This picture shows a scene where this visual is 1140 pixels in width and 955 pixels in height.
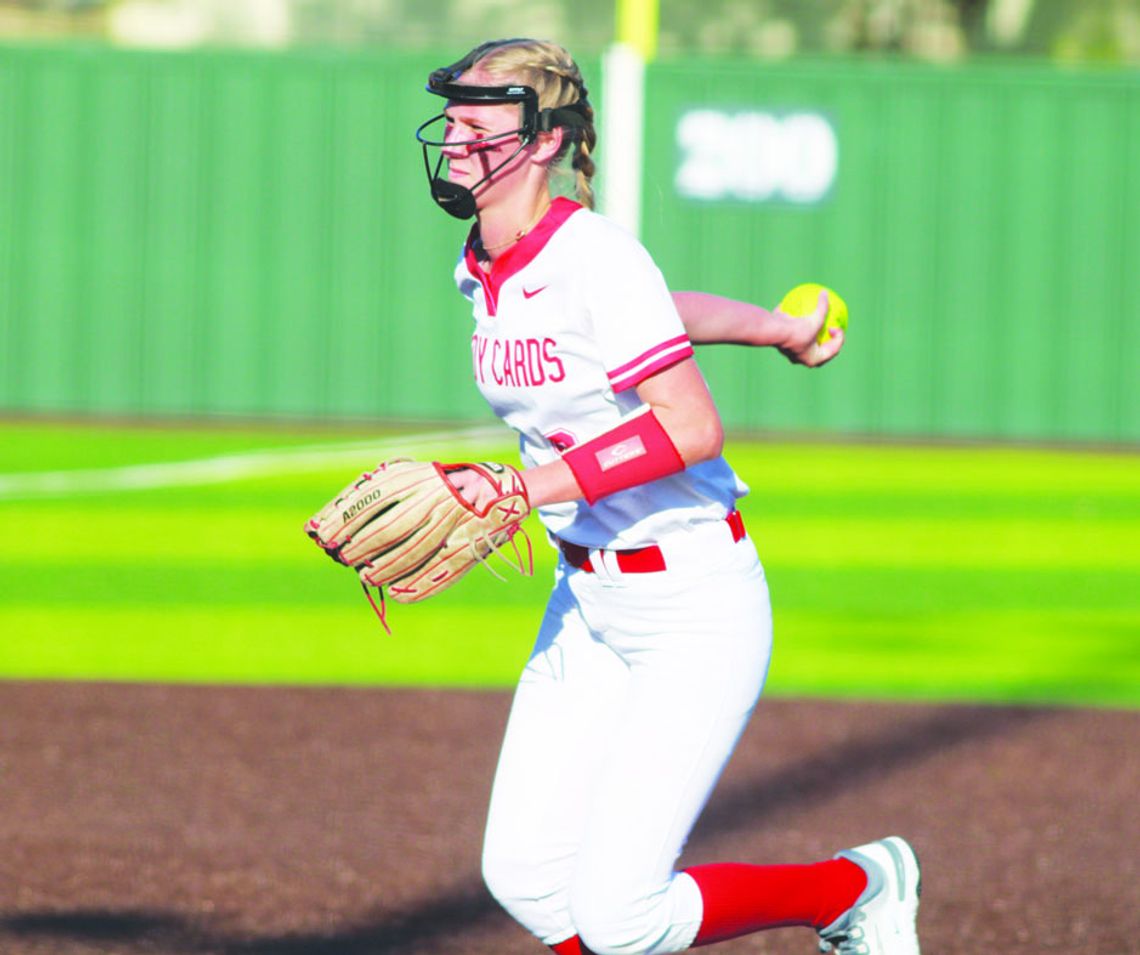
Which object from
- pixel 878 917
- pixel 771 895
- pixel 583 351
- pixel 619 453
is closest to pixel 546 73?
pixel 583 351

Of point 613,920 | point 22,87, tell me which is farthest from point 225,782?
point 22,87

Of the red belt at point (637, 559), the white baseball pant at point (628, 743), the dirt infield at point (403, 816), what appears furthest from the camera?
the dirt infield at point (403, 816)

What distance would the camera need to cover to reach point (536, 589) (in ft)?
31.7

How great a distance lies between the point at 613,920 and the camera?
312cm

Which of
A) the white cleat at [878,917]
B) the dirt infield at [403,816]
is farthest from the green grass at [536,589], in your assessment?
the white cleat at [878,917]

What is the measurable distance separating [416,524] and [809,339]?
109 centimetres

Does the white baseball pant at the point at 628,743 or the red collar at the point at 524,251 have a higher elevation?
the red collar at the point at 524,251

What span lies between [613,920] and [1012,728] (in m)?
3.71

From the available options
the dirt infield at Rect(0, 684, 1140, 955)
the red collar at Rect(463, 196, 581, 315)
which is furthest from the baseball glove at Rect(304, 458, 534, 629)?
the dirt infield at Rect(0, 684, 1140, 955)

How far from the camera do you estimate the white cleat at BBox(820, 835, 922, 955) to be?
3.57 meters

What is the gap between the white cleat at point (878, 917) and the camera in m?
3.57

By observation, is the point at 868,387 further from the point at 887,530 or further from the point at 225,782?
the point at 225,782

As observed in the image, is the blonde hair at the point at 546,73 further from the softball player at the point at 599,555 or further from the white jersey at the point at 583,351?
the white jersey at the point at 583,351

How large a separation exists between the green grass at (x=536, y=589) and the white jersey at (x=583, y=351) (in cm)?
388
